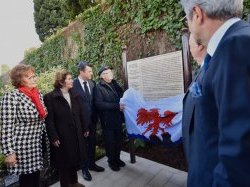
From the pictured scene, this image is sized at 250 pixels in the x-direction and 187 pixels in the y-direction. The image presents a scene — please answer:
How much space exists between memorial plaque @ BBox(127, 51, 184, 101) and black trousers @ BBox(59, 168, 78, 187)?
2.16 m

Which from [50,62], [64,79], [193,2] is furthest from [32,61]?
[193,2]

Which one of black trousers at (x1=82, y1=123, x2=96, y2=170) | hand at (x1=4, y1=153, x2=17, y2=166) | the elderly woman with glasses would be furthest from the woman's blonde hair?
black trousers at (x1=82, y1=123, x2=96, y2=170)

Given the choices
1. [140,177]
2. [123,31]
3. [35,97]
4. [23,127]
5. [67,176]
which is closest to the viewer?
[23,127]

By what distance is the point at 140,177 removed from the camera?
196 inches

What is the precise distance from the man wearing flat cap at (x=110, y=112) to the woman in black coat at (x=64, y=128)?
1.04 m

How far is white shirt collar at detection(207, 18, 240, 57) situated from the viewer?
3.69ft

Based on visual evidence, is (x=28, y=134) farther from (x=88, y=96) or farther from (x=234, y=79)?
(x=234, y=79)

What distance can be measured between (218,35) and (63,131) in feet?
10.8

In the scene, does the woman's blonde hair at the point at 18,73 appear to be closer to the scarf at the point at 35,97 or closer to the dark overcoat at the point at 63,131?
the scarf at the point at 35,97

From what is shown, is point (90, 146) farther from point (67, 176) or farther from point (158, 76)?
point (158, 76)

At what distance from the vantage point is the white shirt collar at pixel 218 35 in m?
1.13

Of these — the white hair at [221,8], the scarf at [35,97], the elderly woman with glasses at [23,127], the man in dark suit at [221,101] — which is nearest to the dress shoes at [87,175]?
the elderly woman with glasses at [23,127]

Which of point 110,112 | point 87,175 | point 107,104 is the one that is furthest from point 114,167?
point 107,104

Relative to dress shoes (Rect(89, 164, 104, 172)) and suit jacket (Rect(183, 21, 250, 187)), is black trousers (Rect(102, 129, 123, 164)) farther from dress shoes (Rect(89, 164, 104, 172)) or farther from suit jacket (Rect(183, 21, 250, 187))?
suit jacket (Rect(183, 21, 250, 187))
